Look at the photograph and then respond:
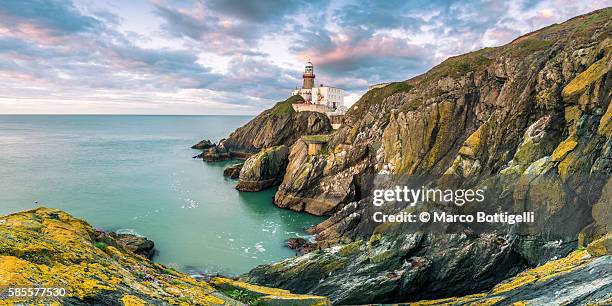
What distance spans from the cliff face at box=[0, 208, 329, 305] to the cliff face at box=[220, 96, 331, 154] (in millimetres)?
99432

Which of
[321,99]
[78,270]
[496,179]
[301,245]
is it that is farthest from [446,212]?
[321,99]

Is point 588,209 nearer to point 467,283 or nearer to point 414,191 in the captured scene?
point 467,283

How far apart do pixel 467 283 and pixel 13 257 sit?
26.8 metres

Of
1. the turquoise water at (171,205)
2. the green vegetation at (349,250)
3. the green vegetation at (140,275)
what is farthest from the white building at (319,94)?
the green vegetation at (140,275)

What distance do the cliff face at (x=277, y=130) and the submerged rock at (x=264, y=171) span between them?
3655 centimetres

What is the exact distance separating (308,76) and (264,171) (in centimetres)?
8855

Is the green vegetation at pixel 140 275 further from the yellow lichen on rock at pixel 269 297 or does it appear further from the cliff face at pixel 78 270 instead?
the yellow lichen on rock at pixel 269 297

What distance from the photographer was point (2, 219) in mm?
12234

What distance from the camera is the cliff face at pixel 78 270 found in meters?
8.43

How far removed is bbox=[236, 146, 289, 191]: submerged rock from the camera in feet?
242

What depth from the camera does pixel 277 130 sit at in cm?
11631

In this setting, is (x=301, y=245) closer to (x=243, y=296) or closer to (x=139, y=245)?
(x=139, y=245)

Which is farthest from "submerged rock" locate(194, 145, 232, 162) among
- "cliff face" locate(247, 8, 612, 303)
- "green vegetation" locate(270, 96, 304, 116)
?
"cliff face" locate(247, 8, 612, 303)

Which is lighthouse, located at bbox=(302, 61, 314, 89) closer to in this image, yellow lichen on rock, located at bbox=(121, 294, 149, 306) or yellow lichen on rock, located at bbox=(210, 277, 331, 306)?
yellow lichen on rock, located at bbox=(210, 277, 331, 306)
